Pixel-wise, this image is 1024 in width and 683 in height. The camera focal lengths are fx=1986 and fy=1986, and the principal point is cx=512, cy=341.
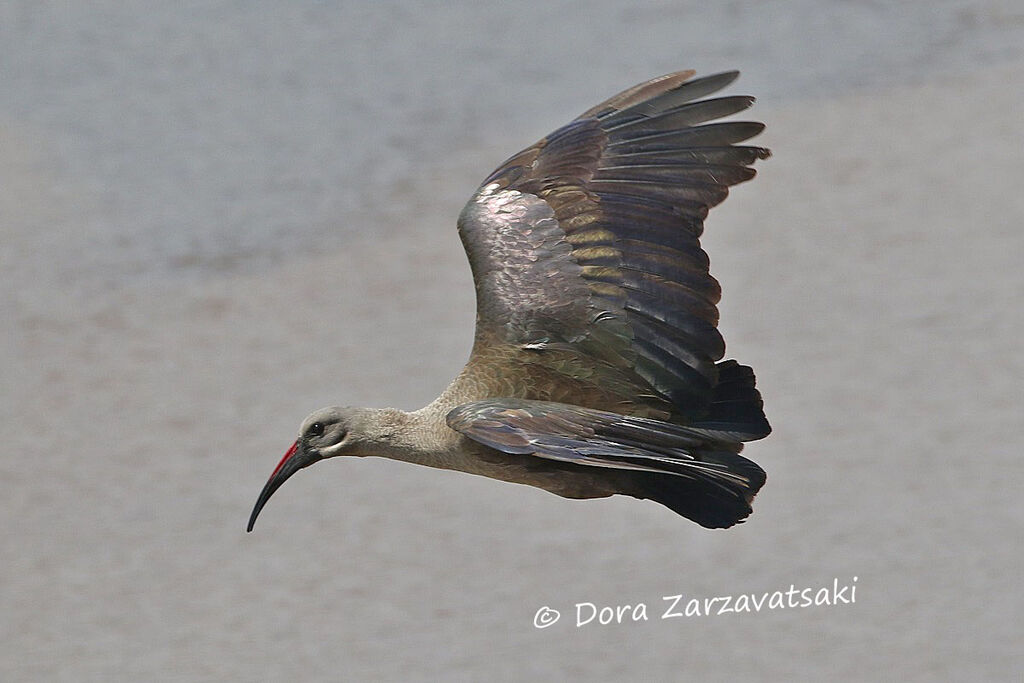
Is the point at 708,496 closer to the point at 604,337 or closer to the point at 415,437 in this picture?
the point at 604,337

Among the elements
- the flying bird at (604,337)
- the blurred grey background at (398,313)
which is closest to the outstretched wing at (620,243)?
the flying bird at (604,337)

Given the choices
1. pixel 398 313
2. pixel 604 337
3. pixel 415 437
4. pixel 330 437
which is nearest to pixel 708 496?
pixel 604 337

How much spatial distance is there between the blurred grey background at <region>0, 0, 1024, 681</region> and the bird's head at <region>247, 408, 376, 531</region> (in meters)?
10.0

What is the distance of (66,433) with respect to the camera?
2241cm

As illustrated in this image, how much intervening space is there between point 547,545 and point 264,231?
6749 millimetres

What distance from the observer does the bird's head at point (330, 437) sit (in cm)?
913

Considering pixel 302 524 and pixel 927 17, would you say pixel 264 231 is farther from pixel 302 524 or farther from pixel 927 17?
pixel 927 17

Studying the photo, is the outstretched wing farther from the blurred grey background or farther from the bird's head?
the blurred grey background

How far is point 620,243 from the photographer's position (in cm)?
965

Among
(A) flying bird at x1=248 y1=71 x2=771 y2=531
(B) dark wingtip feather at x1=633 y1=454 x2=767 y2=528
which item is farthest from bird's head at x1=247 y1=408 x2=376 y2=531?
(B) dark wingtip feather at x1=633 y1=454 x2=767 y2=528

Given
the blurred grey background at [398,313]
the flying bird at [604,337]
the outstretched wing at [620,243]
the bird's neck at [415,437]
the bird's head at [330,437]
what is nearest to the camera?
the flying bird at [604,337]

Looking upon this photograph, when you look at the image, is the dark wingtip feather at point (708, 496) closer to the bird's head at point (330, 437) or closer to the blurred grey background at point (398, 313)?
the bird's head at point (330, 437)

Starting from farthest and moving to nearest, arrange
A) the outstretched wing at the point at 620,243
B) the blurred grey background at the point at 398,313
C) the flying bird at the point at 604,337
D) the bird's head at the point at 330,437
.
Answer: the blurred grey background at the point at 398,313 → the outstretched wing at the point at 620,243 → the bird's head at the point at 330,437 → the flying bird at the point at 604,337

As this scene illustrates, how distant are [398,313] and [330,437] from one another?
14983mm
